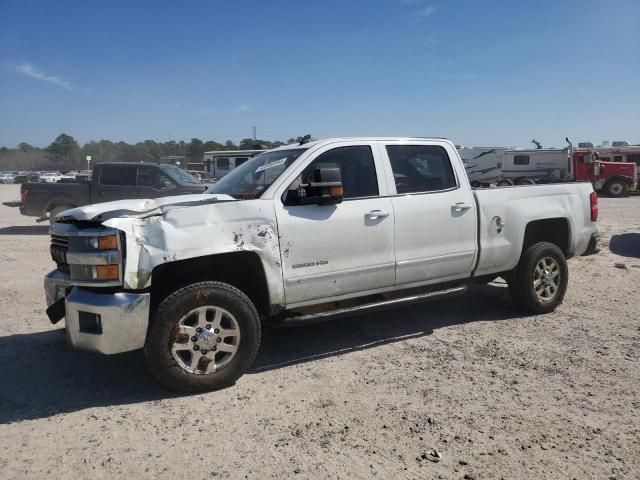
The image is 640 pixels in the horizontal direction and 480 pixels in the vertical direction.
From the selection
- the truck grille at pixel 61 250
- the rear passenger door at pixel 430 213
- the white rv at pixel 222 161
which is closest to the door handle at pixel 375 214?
the rear passenger door at pixel 430 213

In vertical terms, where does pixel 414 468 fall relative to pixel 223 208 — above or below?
below

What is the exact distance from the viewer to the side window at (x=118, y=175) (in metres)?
12.5

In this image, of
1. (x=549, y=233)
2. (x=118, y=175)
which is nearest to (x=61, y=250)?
(x=549, y=233)

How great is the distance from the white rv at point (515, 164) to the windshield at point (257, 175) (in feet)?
76.1

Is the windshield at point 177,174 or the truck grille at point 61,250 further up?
the windshield at point 177,174

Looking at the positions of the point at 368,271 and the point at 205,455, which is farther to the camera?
the point at 368,271

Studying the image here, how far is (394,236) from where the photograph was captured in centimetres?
453

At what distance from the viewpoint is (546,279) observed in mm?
5605

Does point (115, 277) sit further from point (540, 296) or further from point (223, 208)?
point (540, 296)

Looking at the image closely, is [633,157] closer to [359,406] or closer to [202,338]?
[359,406]

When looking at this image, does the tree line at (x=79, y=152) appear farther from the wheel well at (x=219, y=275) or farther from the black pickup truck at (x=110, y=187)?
the wheel well at (x=219, y=275)

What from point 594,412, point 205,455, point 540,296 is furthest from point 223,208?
point 540,296

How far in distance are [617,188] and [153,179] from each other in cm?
2549

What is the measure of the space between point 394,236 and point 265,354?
1.62 meters
